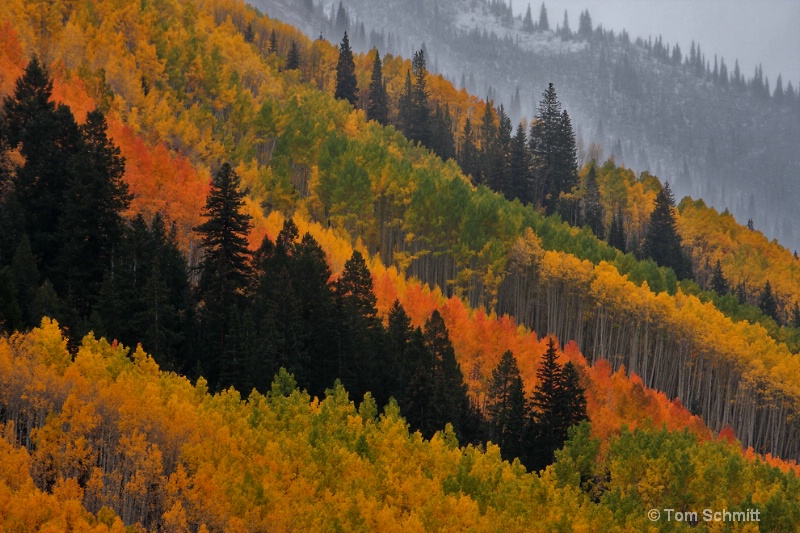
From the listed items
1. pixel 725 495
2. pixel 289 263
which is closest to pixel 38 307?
pixel 289 263

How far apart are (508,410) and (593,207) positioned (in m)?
79.0

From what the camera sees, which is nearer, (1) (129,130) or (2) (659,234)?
(1) (129,130)

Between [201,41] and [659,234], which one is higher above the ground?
[201,41]

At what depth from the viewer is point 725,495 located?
174 ft

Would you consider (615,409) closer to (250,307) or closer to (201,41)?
(250,307)

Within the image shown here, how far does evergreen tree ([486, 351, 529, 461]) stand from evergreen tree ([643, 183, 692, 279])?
6647cm

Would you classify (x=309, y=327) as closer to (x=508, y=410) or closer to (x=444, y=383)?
(x=444, y=383)

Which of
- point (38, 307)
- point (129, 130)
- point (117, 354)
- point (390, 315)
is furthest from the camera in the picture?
point (129, 130)

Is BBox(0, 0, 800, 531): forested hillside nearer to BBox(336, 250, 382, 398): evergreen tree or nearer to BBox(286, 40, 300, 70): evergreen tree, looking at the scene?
BBox(336, 250, 382, 398): evergreen tree

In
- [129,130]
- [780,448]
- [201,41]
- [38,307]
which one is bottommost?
[780,448]

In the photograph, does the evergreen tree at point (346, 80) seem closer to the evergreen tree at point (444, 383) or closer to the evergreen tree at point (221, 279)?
the evergreen tree at point (221, 279)

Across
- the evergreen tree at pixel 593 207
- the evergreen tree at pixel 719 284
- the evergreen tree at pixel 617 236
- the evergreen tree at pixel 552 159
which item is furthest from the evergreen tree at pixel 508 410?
the evergreen tree at pixel 552 159

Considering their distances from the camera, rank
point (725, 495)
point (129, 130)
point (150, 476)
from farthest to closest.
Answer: point (129, 130)
point (725, 495)
point (150, 476)

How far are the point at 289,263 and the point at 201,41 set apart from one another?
66.5 metres
